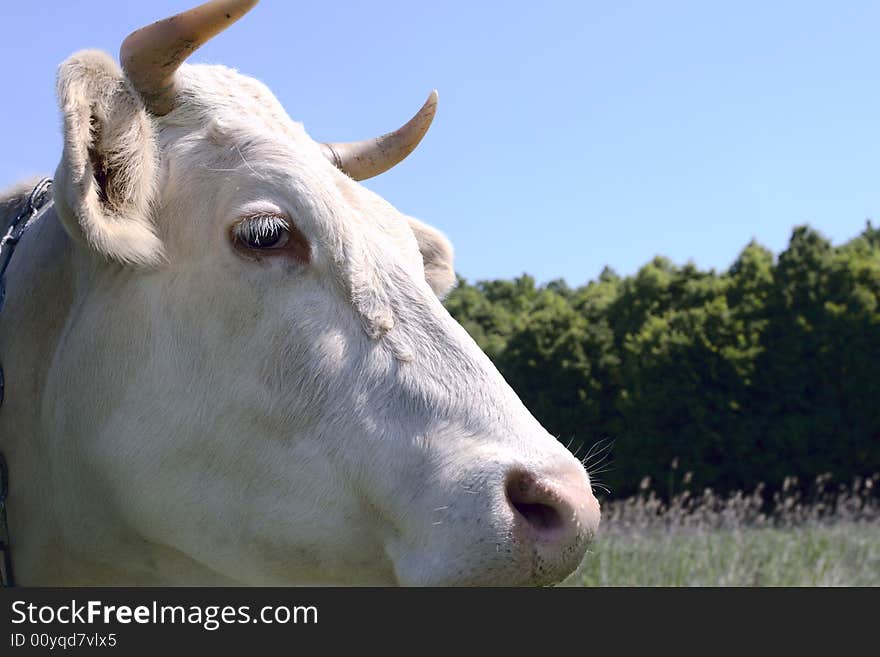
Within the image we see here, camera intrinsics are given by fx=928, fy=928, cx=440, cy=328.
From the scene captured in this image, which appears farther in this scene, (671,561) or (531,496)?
(671,561)

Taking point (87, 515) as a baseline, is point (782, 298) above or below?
above

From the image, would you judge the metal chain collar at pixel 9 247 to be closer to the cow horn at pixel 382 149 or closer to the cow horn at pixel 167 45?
the cow horn at pixel 167 45

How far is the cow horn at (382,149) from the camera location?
3.27 m

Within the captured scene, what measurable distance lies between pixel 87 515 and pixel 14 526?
0.28 metres

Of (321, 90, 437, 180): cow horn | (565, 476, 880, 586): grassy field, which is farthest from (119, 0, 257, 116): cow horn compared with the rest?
(565, 476, 880, 586): grassy field

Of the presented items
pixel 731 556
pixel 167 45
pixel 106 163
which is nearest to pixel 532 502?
pixel 106 163

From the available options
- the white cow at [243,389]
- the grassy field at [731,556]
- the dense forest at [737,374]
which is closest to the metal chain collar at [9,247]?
the white cow at [243,389]

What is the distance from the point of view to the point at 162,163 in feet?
8.26

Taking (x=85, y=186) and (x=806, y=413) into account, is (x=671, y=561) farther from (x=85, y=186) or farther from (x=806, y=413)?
(x=806, y=413)

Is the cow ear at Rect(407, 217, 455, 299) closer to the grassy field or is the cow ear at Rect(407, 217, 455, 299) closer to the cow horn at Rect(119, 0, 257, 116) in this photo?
the cow horn at Rect(119, 0, 257, 116)

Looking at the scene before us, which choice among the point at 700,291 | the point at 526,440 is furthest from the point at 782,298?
the point at 526,440

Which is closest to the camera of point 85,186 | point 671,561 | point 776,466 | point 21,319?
point 85,186

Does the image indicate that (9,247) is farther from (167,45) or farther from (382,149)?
(382,149)

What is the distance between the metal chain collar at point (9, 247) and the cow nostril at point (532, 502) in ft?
4.92
